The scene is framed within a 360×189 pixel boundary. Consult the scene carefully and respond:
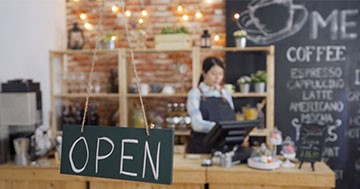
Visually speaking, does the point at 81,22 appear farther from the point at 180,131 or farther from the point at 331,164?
the point at 331,164

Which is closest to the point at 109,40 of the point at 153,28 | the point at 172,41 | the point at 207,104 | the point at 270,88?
the point at 153,28

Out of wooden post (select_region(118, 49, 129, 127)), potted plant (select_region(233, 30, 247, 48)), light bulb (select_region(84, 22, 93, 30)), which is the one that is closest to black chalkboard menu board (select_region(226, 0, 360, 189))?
potted plant (select_region(233, 30, 247, 48))

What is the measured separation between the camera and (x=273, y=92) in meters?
3.85

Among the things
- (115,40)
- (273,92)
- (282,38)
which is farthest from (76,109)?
(282,38)

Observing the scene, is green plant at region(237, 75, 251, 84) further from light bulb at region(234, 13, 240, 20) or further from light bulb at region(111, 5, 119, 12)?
light bulb at region(111, 5, 119, 12)

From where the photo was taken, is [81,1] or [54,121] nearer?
[54,121]

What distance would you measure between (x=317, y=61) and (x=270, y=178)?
2.28 m

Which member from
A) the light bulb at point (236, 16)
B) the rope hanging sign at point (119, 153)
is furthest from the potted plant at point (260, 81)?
the rope hanging sign at point (119, 153)

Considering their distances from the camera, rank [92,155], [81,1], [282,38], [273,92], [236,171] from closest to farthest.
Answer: [92,155], [236,171], [273,92], [282,38], [81,1]

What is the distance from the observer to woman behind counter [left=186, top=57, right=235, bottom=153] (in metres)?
3.19

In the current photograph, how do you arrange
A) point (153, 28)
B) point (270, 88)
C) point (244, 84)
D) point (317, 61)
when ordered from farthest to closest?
point (153, 28) < point (317, 61) < point (244, 84) < point (270, 88)

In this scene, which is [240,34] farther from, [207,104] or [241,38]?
[207,104]

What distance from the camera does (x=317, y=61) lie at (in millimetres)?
4082

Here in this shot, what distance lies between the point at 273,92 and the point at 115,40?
1948 millimetres
